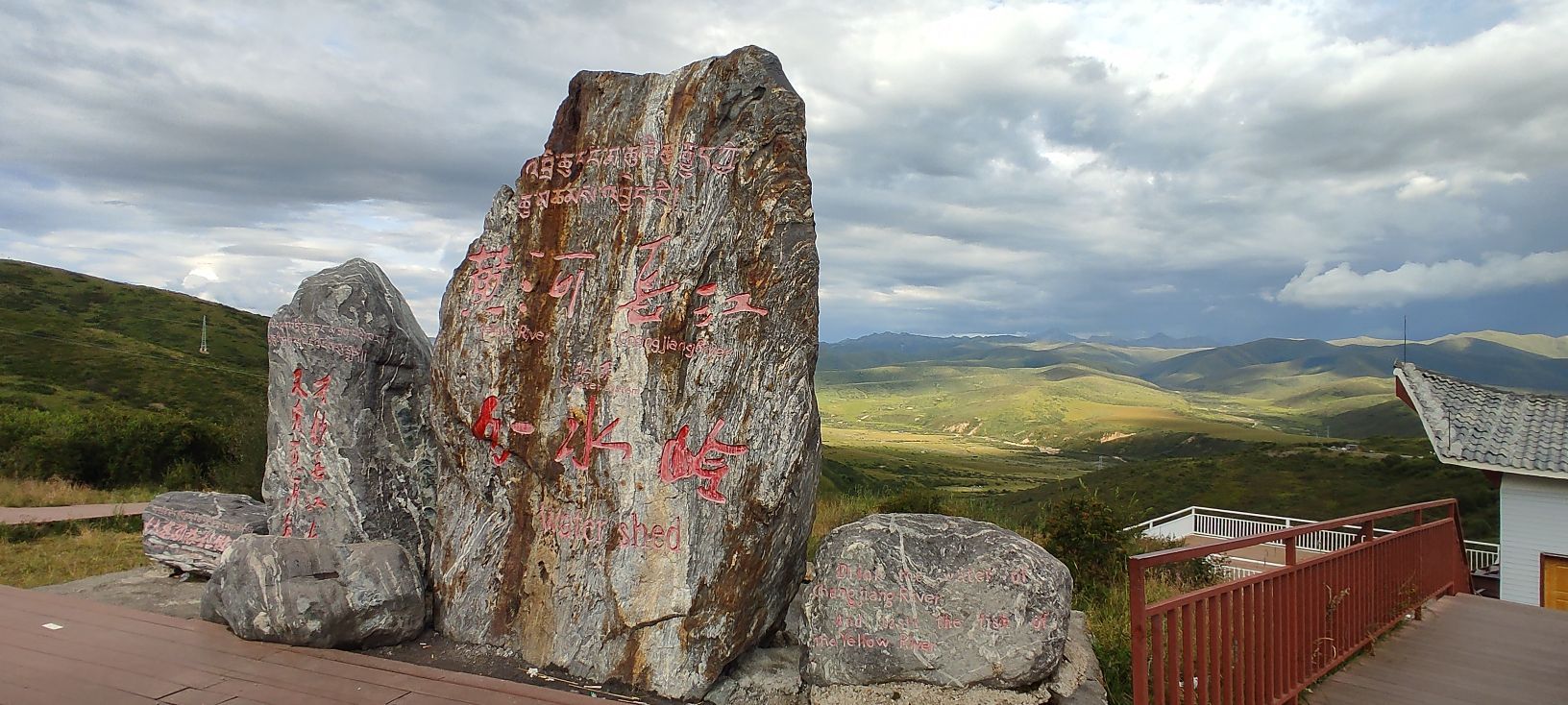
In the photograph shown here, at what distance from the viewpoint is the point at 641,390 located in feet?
21.6

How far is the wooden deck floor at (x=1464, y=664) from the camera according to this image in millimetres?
6371

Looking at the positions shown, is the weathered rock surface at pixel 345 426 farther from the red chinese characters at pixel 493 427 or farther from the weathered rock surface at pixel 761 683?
the weathered rock surface at pixel 761 683

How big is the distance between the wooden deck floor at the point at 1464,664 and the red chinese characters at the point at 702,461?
4.51m

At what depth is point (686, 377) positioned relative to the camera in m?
6.50

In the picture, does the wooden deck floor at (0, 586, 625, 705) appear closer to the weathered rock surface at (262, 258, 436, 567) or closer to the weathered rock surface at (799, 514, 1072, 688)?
the weathered rock surface at (262, 258, 436, 567)

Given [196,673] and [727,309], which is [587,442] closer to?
[727,309]

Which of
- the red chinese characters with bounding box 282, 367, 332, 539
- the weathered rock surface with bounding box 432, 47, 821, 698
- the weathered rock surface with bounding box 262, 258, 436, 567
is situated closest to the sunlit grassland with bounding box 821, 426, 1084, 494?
the weathered rock surface with bounding box 262, 258, 436, 567

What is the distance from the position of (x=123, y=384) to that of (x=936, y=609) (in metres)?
46.7

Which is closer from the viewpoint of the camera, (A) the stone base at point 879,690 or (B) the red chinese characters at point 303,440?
(A) the stone base at point 879,690

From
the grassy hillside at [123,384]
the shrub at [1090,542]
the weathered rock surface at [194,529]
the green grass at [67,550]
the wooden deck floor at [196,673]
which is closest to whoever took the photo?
the wooden deck floor at [196,673]

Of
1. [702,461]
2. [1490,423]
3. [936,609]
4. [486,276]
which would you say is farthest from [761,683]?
[1490,423]

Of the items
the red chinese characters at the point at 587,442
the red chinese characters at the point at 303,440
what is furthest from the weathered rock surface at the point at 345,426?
the red chinese characters at the point at 587,442

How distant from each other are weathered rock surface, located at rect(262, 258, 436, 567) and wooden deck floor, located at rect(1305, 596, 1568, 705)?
7798 millimetres

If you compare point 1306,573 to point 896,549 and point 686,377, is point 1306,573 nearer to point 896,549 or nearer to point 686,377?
point 896,549
